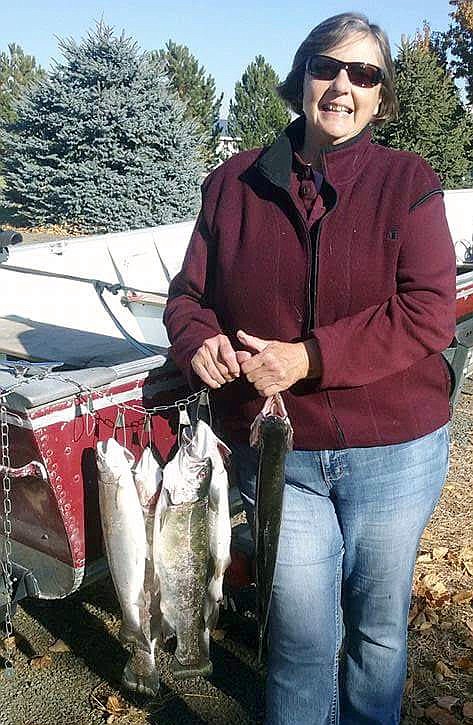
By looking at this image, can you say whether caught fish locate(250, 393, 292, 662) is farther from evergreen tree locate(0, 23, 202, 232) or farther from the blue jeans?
evergreen tree locate(0, 23, 202, 232)

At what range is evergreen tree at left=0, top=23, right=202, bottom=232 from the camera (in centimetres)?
1667

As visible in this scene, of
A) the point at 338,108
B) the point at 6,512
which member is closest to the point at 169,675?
the point at 6,512

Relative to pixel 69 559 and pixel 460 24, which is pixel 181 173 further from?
pixel 460 24

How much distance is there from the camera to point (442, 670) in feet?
10.7

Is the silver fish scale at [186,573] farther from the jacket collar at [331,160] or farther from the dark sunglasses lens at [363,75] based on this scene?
the dark sunglasses lens at [363,75]

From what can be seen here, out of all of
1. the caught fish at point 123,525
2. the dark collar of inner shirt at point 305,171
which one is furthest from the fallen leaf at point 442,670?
the dark collar of inner shirt at point 305,171

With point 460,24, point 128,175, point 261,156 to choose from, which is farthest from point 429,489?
point 460,24

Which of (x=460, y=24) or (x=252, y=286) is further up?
(x=460, y=24)

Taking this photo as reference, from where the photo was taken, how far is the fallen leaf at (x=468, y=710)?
2.98 m

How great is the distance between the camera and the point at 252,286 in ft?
6.88

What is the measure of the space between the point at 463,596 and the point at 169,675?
5.12 feet

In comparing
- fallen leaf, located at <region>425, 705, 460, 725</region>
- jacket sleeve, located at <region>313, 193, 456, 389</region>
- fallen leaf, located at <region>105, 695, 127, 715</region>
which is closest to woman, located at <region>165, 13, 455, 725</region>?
jacket sleeve, located at <region>313, 193, 456, 389</region>

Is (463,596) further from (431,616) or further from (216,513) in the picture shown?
(216,513)

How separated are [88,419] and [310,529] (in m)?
0.83
